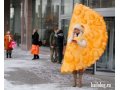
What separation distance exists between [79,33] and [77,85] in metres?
1.63

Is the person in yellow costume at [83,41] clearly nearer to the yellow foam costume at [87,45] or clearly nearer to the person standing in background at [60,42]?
the yellow foam costume at [87,45]

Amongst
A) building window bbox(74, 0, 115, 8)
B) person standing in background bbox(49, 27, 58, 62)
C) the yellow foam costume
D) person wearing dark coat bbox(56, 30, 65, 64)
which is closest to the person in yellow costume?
the yellow foam costume

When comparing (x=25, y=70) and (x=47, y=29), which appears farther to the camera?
(x=47, y=29)

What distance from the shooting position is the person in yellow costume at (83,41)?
10.7 meters

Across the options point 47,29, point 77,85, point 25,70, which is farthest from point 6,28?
point 77,85

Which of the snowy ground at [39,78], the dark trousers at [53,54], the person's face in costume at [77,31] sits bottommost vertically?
the snowy ground at [39,78]

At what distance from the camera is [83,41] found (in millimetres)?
10656

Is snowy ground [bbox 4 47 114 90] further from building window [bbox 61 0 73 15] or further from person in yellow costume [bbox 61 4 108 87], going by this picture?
building window [bbox 61 0 73 15]

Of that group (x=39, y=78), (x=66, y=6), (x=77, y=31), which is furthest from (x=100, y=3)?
(x=66, y=6)

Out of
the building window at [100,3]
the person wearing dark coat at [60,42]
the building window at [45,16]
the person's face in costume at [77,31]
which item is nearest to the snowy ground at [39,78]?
the person wearing dark coat at [60,42]

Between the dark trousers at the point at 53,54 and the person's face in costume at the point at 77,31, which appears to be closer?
the person's face in costume at the point at 77,31

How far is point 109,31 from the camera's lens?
44.0 feet

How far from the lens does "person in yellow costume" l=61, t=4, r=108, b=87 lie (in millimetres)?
10656

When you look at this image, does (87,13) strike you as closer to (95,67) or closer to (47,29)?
(95,67)
